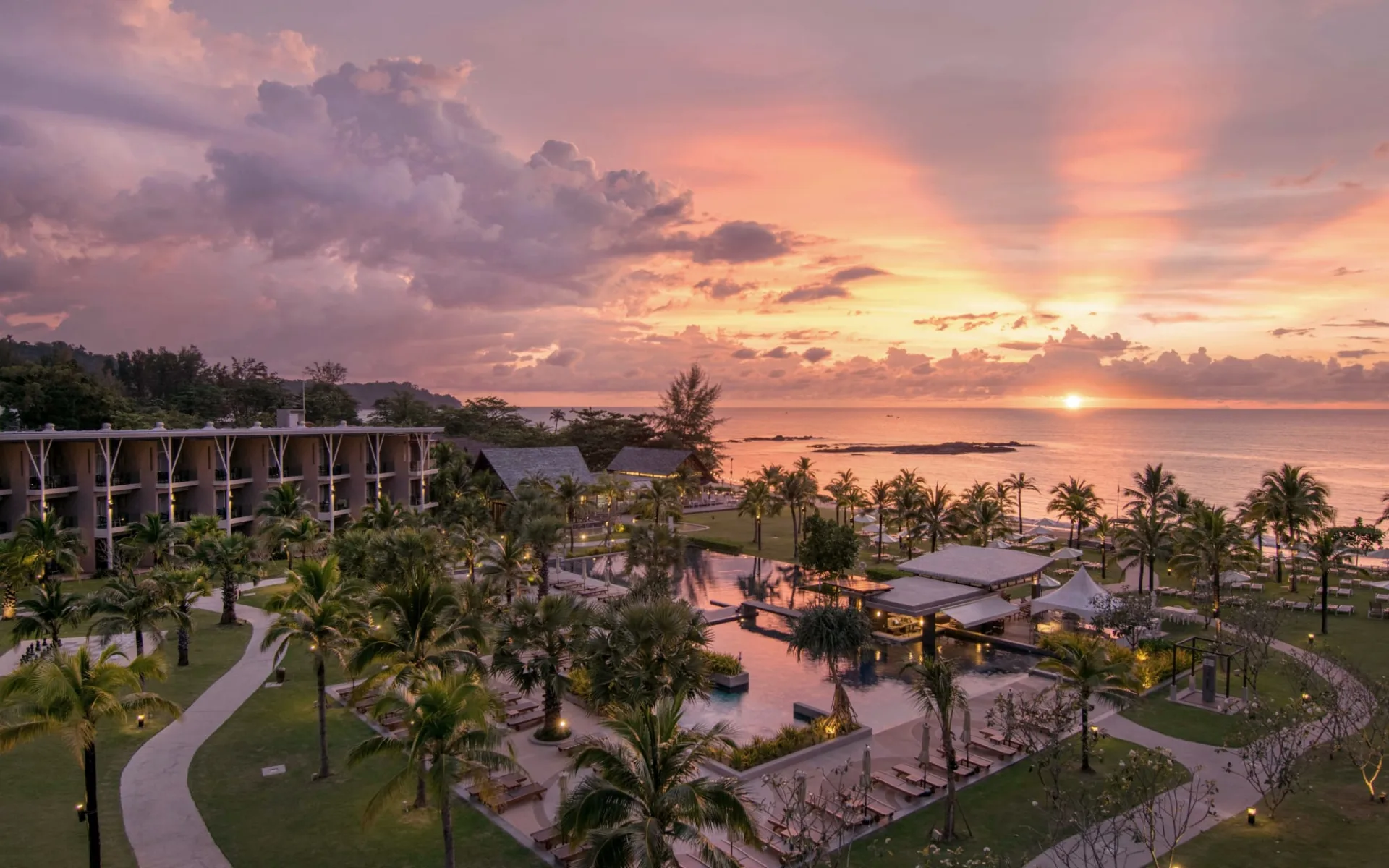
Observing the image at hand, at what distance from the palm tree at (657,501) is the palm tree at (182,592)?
24.1 m

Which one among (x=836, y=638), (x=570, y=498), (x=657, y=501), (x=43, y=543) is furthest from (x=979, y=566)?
(x=43, y=543)

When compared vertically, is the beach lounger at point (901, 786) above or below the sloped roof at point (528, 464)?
below

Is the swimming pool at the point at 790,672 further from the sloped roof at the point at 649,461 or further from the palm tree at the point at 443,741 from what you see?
the sloped roof at the point at 649,461

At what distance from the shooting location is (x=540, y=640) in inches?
838

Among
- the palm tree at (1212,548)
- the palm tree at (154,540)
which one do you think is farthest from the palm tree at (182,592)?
the palm tree at (1212,548)

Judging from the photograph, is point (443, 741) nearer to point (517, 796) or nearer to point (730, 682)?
point (517, 796)

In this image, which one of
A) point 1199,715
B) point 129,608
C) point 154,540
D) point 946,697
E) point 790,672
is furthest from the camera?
point 154,540

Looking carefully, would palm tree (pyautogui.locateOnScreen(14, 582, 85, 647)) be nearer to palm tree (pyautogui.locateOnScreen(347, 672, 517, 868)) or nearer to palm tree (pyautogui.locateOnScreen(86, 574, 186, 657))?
palm tree (pyautogui.locateOnScreen(86, 574, 186, 657))

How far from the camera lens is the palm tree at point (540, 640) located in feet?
69.3

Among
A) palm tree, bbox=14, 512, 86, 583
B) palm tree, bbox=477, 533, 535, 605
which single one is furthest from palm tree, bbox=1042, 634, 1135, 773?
palm tree, bbox=14, 512, 86, 583

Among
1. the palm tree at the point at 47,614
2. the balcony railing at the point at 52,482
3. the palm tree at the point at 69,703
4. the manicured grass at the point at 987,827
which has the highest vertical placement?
the balcony railing at the point at 52,482

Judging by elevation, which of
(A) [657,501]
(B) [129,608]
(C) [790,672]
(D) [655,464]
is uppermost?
(D) [655,464]

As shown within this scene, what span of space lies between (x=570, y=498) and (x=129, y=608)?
91.9 ft

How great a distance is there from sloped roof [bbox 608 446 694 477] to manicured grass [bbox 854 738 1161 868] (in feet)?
177
